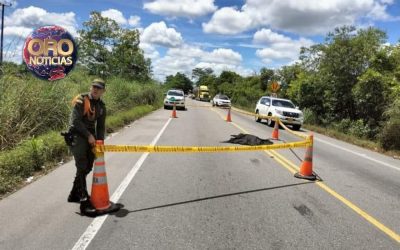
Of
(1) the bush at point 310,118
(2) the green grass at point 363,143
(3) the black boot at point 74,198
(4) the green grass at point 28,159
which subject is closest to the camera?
(3) the black boot at point 74,198

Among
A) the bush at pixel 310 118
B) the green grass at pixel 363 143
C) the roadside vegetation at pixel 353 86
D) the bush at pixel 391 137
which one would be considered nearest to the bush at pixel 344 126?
the roadside vegetation at pixel 353 86

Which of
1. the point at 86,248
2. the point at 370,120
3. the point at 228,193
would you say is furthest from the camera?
the point at 370,120

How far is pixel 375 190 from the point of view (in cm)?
861

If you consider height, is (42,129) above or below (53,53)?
below

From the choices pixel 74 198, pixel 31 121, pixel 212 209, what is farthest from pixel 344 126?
pixel 74 198

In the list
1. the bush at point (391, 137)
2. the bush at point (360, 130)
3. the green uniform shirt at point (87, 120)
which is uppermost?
the green uniform shirt at point (87, 120)

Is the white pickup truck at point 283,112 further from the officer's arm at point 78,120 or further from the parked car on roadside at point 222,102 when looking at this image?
the parked car on roadside at point 222,102

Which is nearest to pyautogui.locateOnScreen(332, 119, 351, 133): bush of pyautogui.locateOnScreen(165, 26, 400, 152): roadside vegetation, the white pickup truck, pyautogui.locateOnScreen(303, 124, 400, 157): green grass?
pyautogui.locateOnScreen(165, 26, 400, 152): roadside vegetation

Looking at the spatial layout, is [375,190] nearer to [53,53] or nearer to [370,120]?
[53,53]

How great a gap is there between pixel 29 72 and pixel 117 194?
840 centimetres

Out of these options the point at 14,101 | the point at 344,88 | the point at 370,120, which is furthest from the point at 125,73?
the point at 14,101

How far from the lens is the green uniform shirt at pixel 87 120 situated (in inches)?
238

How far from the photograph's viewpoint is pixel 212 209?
21.2 feet

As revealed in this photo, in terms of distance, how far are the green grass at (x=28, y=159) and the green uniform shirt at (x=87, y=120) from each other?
1.97 m
